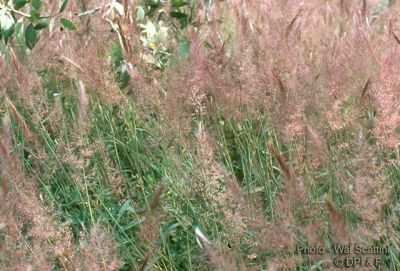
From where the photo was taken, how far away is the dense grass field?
5.63ft

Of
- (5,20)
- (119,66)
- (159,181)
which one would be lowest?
(159,181)

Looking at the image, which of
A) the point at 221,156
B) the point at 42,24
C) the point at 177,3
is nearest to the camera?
the point at 221,156

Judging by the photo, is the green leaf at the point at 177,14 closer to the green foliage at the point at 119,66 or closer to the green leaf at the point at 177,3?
the green leaf at the point at 177,3

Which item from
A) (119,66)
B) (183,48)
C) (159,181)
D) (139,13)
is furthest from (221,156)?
(139,13)

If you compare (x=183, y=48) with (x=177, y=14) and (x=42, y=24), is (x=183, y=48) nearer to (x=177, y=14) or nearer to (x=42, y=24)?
(x=177, y=14)

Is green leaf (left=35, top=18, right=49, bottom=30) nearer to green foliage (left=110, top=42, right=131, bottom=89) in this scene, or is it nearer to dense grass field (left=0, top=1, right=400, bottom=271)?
dense grass field (left=0, top=1, right=400, bottom=271)

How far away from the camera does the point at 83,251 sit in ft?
5.75

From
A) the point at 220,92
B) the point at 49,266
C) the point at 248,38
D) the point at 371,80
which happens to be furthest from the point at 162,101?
the point at 49,266

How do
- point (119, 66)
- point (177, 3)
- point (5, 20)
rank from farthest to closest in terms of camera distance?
point (177, 3), point (119, 66), point (5, 20)

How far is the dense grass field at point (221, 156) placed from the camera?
67.6 inches

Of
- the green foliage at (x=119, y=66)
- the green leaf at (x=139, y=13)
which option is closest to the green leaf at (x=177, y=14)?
the green leaf at (x=139, y=13)

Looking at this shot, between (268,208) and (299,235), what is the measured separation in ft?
1.13

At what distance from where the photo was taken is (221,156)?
2.46 metres

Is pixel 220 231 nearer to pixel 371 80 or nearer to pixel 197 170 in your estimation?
pixel 197 170
